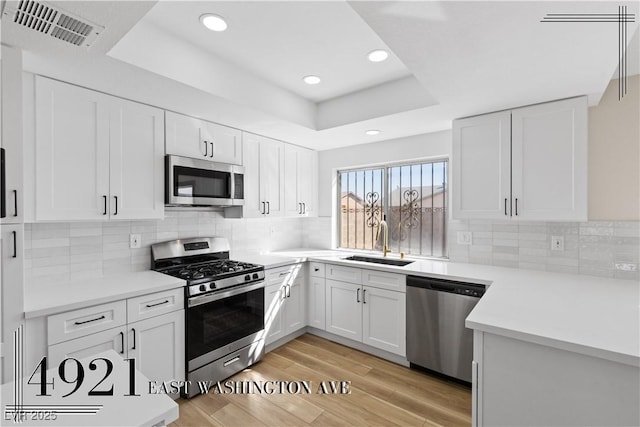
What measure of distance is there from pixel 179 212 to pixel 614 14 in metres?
3.14

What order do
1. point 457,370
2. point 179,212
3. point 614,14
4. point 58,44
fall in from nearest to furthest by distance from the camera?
point 614,14, point 58,44, point 457,370, point 179,212

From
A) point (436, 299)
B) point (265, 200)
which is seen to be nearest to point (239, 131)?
point (265, 200)

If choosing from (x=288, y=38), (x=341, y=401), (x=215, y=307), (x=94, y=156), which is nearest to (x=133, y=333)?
(x=215, y=307)

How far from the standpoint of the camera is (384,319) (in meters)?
2.85

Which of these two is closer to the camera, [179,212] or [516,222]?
[516,222]

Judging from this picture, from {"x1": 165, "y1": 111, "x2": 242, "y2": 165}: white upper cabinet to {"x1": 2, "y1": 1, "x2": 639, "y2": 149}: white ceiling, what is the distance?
14cm

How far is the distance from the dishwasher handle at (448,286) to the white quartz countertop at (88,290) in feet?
6.18

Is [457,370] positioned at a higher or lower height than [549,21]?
lower

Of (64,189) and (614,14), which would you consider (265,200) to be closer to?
(64,189)

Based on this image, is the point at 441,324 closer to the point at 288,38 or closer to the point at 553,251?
the point at 553,251

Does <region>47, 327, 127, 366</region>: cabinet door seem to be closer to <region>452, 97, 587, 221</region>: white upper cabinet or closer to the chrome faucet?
the chrome faucet

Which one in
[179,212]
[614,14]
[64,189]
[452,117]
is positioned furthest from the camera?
[179,212]

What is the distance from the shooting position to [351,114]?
2812 millimetres

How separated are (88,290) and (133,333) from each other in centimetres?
40
